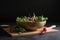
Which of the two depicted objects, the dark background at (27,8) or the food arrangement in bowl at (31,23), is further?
the dark background at (27,8)

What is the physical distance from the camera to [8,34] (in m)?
1.44

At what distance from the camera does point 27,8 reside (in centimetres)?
216

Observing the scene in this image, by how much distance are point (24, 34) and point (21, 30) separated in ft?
0.16

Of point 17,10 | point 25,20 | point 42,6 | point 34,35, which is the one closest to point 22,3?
point 17,10

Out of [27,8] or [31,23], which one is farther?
[27,8]

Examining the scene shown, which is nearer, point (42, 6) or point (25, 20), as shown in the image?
point (25, 20)

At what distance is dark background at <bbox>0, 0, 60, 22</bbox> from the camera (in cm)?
213

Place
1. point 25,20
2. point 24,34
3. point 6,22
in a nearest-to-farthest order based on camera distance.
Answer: point 24,34, point 25,20, point 6,22

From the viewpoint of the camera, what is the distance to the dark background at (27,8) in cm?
213

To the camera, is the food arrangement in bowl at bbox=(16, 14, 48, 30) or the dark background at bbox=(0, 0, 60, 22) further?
the dark background at bbox=(0, 0, 60, 22)

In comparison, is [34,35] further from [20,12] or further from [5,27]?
[20,12]

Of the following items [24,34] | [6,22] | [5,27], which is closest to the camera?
[24,34]

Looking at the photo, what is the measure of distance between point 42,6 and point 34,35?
82cm

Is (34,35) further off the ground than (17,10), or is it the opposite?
(17,10)
